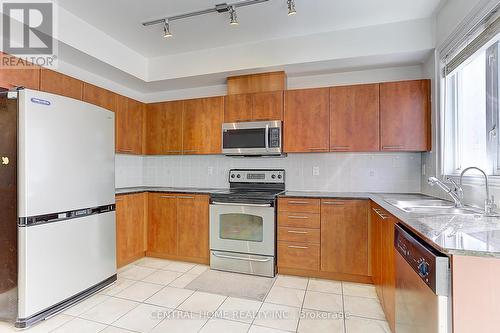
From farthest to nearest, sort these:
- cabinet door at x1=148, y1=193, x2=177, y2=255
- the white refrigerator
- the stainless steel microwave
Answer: cabinet door at x1=148, y1=193, x2=177, y2=255 < the stainless steel microwave < the white refrigerator

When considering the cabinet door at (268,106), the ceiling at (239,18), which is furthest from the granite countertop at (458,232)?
the ceiling at (239,18)

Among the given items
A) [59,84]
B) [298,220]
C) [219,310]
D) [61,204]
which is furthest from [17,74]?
[298,220]

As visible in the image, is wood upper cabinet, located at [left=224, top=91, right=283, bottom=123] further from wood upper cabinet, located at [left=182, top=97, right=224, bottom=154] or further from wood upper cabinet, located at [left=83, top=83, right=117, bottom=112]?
wood upper cabinet, located at [left=83, top=83, right=117, bottom=112]

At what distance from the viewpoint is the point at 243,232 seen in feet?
10.1

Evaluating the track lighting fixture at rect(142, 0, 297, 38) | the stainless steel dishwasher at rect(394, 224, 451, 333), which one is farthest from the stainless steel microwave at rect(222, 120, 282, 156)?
the stainless steel dishwasher at rect(394, 224, 451, 333)

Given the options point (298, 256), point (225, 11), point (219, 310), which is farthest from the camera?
point (298, 256)

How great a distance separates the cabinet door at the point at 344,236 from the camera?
107 inches

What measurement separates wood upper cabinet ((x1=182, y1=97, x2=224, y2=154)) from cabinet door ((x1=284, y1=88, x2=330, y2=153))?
895 millimetres

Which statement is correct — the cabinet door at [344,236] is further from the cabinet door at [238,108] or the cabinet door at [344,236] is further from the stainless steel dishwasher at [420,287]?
the cabinet door at [238,108]

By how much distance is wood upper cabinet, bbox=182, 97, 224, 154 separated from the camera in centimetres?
347

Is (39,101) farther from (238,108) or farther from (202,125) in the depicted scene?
(238,108)

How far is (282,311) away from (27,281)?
6.49ft

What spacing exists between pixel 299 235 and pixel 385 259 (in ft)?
3.27

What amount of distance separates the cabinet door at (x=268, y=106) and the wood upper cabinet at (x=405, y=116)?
1.13m
